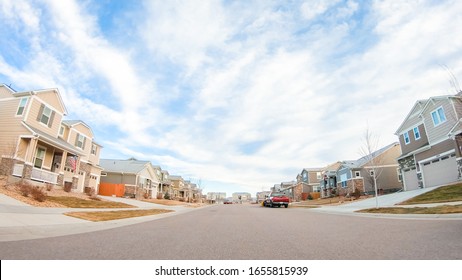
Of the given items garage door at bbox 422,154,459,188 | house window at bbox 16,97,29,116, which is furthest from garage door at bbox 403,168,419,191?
house window at bbox 16,97,29,116

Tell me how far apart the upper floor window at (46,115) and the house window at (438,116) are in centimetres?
3687

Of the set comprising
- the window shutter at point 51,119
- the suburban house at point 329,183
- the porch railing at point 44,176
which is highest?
the window shutter at point 51,119

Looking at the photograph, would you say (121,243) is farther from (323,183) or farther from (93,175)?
(323,183)

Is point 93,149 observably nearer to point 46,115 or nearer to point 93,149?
point 93,149

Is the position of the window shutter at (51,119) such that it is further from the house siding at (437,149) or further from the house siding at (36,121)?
the house siding at (437,149)

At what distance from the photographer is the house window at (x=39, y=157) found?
22.0m

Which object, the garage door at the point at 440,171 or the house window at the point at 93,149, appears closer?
the garage door at the point at 440,171

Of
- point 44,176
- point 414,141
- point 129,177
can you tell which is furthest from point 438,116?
point 129,177

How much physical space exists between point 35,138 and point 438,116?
117ft

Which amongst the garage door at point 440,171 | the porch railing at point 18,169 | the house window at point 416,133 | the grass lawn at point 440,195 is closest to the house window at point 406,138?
the house window at point 416,133

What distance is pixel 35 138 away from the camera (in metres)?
20.5

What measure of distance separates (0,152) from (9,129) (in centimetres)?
200

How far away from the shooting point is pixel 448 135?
21844mm
